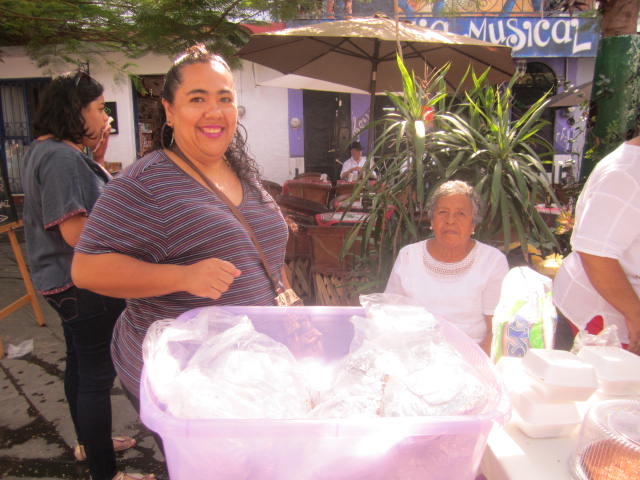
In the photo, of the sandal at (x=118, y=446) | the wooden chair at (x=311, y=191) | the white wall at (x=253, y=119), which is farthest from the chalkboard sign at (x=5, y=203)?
the white wall at (x=253, y=119)

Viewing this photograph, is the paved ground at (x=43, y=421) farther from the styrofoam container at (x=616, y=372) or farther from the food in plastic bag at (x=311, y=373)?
the styrofoam container at (x=616, y=372)

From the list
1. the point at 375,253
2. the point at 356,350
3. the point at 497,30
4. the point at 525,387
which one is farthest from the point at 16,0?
the point at 497,30

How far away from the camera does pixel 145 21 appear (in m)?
2.50

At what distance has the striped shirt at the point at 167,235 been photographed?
1.08 meters

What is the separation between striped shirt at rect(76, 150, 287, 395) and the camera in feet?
3.55

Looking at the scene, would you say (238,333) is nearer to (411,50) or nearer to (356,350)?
(356,350)

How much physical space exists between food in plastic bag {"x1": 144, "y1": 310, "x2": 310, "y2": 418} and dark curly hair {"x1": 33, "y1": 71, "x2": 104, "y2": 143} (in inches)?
48.0

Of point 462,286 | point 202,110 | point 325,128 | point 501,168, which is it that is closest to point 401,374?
point 202,110

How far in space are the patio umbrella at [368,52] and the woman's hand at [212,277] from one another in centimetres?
282

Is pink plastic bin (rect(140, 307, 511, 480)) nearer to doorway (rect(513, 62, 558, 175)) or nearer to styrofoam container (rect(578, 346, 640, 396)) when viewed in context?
styrofoam container (rect(578, 346, 640, 396))

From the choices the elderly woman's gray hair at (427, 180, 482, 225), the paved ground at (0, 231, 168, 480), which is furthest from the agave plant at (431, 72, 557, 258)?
the paved ground at (0, 231, 168, 480)

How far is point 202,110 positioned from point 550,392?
3.41ft

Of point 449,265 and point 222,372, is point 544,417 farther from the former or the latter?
point 449,265

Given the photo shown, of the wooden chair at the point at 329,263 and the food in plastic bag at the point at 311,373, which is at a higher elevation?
the food in plastic bag at the point at 311,373
